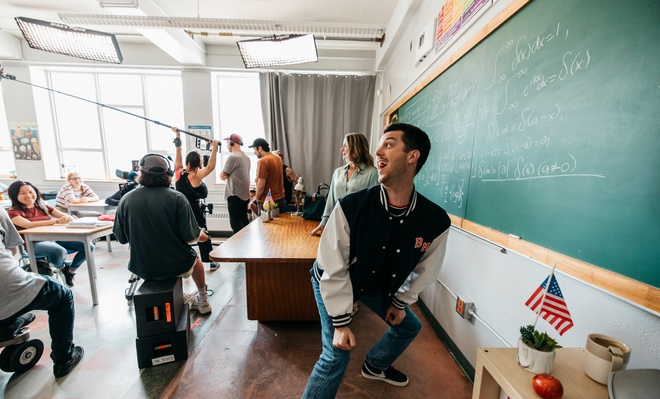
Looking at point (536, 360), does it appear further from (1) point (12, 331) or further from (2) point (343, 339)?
(1) point (12, 331)

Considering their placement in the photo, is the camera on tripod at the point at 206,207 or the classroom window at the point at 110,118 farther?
the classroom window at the point at 110,118

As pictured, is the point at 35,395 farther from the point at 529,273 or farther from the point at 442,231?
the point at 529,273

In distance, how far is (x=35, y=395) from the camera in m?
1.37

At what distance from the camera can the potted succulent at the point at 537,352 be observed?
65cm

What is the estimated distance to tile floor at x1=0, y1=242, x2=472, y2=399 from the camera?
55.6 inches

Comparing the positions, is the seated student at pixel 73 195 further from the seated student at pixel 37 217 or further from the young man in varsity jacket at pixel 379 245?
the young man in varsity jacket at pixel 379 245

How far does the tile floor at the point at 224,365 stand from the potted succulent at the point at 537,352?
3.30 feet

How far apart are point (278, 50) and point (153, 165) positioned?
1831mm

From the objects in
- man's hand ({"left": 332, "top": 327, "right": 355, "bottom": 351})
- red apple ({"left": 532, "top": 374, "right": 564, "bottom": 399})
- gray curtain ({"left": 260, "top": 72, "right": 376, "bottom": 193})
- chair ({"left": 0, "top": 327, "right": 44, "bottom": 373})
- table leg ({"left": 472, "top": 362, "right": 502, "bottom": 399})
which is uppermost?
gray curtain ({"left": 260, "top": 72, "right": 376, "bottom": 193})

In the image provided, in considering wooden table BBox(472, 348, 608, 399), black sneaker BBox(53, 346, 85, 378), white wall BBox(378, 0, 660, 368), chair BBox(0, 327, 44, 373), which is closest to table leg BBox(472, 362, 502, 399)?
wooden table BBox(472, 348, 608, 399)

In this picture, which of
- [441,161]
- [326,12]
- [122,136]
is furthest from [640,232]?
[122,136]

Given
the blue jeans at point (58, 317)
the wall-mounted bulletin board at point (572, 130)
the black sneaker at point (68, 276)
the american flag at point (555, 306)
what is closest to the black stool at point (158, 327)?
the blue jeans at point (58, 317)

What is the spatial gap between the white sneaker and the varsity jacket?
1.52 metres

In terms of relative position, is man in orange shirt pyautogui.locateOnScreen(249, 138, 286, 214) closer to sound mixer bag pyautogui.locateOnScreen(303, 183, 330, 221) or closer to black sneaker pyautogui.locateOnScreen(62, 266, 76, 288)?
sound mixer bag pyautogui.locateOnScreen(303, 183, 330, 221)
